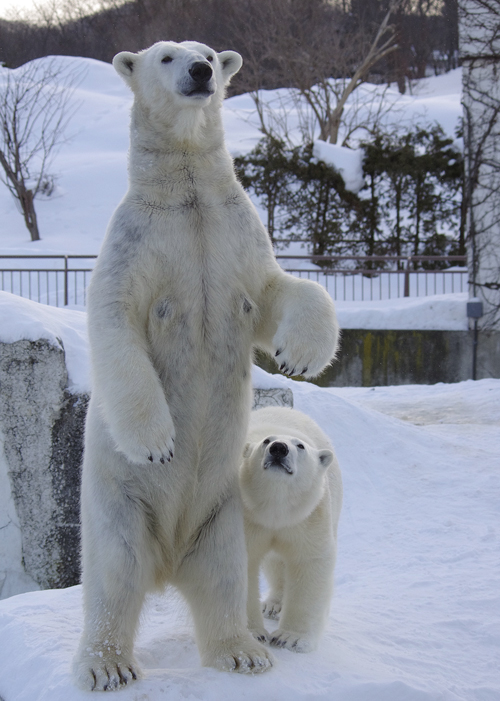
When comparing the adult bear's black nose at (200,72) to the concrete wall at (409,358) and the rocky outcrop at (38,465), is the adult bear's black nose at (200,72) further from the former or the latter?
the concrete wall at (409,358)

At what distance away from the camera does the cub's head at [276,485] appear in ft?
7.82

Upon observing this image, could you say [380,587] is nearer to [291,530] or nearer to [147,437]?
[291,530]

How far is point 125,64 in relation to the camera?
2.38 m

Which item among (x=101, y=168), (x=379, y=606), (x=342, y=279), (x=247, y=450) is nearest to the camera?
(x=247, y=450)

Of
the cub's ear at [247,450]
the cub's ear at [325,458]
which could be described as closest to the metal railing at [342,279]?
the cub's ear at [325,458]

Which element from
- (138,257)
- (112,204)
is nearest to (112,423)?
(138,257)

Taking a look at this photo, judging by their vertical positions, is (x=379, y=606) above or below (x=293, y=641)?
below

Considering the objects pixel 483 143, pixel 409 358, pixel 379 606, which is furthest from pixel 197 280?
pixel 483 143

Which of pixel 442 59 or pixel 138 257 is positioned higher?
pixel 442 59

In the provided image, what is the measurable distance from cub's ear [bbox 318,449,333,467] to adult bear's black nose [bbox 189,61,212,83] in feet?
4.53

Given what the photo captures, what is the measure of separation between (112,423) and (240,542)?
0.58m

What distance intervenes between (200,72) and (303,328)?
32.8 inches

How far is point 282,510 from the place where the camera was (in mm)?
2393

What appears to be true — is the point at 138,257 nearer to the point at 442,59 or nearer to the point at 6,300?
the point at 6,300
